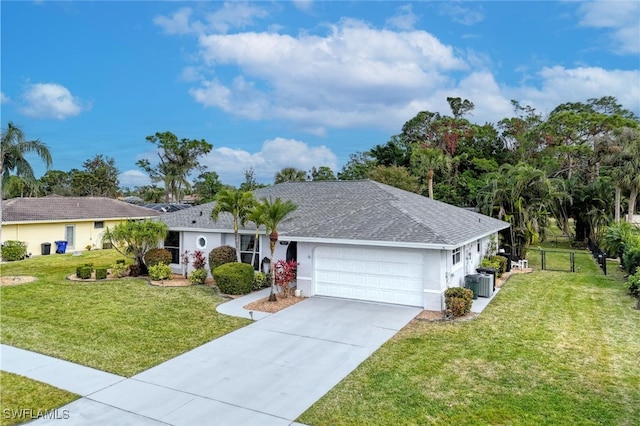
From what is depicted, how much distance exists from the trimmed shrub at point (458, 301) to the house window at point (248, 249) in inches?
325

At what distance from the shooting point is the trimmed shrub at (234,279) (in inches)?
578

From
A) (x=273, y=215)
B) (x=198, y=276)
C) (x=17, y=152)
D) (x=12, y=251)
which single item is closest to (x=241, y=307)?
(x=273, y=215)

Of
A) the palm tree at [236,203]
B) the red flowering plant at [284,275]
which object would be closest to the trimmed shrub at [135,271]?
the palm tree at [236,203]

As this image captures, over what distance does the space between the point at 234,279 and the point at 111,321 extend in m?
4.30

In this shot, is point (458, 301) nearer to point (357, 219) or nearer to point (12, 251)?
point (357, 219)

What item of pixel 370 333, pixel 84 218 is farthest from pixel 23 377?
pixel 84 218

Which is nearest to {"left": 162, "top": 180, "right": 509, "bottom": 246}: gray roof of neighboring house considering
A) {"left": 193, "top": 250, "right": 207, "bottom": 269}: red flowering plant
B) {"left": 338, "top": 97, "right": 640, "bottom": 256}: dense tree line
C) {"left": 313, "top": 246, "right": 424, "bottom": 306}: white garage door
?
{"left": 313, "top": 246, "right": 424, "bottom": 306}: white garage door

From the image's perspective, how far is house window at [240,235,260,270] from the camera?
56.4 feet

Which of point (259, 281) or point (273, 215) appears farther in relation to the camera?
point (259, 281)

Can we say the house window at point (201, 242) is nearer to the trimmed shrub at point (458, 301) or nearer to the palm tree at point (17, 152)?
the palm tree at point (17, 152)

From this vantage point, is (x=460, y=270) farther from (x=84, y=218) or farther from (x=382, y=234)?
(x=84, y=218)

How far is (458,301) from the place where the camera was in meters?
11.8

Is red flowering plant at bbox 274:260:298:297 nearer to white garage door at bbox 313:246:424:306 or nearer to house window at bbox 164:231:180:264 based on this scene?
white garage door at bbox 313:246:424:306

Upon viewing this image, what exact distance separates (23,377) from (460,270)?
1305cm
